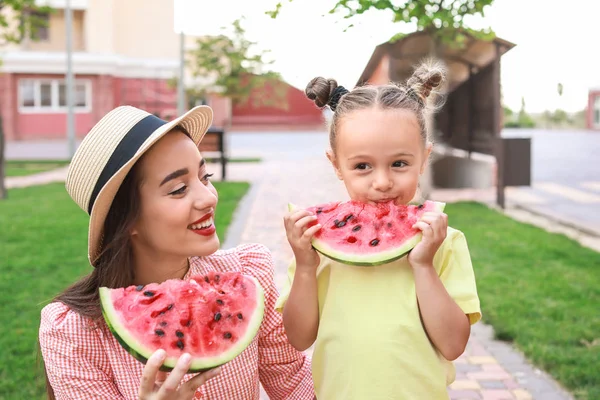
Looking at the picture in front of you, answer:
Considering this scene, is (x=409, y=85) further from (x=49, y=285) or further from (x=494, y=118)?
(x=494, y=118)

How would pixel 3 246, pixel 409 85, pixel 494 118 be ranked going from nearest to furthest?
pixel 409 85, pixel 3 246, pixel 494 118

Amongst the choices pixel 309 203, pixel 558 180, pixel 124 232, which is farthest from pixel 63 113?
pixel 124 232

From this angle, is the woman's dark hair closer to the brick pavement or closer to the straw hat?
the straw hat

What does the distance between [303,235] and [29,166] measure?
22.1 m

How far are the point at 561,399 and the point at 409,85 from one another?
2644 mm

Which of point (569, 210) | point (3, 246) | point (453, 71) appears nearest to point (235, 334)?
point (3, 246)

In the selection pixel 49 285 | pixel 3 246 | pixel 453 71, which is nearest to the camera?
pixel 49 285

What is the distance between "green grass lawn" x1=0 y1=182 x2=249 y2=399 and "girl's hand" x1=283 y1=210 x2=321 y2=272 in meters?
1.03

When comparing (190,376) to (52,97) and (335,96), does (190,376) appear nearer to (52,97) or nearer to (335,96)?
(335,96)

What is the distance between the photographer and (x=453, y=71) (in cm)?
1541

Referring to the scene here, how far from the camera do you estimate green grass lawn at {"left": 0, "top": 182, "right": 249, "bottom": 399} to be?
4.59 meters

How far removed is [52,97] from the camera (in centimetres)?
3972

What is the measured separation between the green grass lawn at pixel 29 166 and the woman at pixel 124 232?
18.5 m

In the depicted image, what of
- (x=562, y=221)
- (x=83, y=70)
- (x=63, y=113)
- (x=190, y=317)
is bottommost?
(x=562, y=221)
